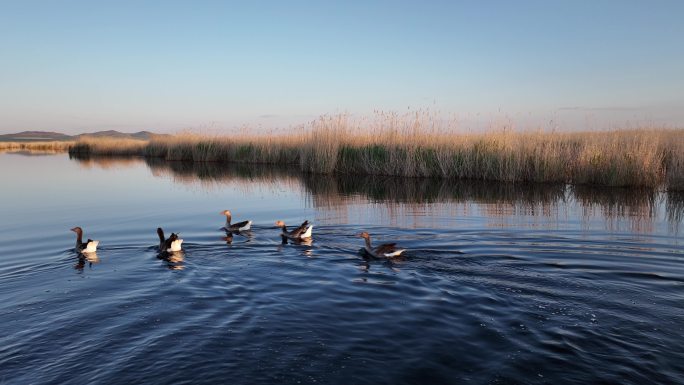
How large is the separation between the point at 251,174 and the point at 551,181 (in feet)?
54.0

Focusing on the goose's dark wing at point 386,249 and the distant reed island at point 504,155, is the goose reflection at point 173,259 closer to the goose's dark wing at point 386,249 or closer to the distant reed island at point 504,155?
the goose's dark wing at point 386,249

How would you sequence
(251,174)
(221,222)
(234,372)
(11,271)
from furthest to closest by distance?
1. (251,174)
2. (221,222)
3. (11,271)
4. (234,372)

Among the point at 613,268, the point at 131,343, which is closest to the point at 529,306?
the point at 613,268

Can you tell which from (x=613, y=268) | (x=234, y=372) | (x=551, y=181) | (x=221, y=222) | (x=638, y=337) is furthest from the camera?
(x=551, y=181)

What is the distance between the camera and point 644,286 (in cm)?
712

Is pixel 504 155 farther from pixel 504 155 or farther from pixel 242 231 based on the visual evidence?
pixel 242 231

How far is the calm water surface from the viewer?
4.80 m

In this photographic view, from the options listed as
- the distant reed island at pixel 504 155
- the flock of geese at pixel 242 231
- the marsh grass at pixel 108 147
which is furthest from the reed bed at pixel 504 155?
the marsh grass at pixel 108 147

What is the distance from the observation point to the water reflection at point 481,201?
1270cm

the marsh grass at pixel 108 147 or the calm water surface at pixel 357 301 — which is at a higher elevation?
the marsh grass at pixel 108 147

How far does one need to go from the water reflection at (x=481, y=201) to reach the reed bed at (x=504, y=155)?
0.86m

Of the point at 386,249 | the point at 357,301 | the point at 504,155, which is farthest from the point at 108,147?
the point at 357,301

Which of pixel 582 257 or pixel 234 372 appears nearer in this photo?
pixel 234 372

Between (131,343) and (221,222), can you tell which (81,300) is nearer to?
(131,343)
